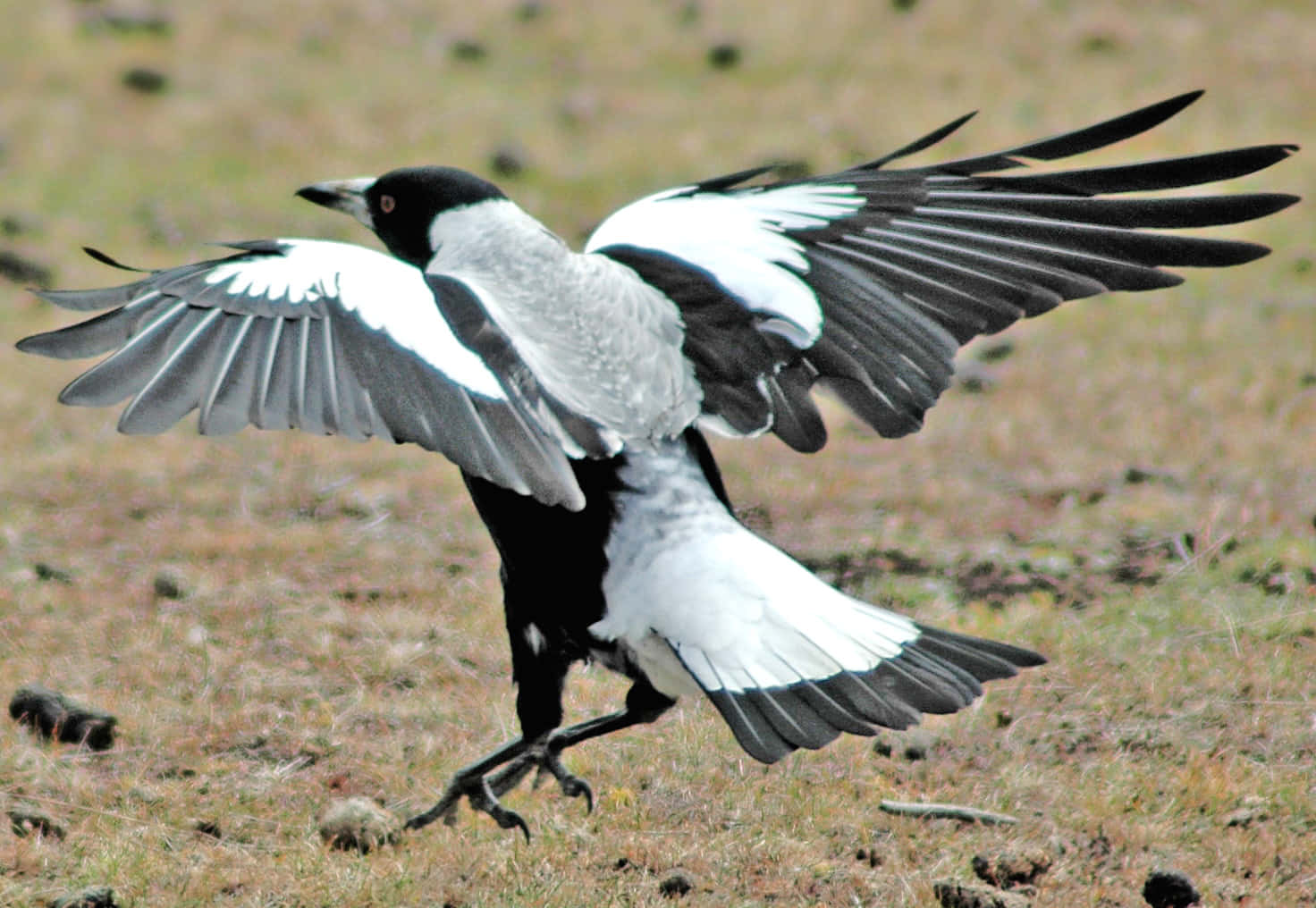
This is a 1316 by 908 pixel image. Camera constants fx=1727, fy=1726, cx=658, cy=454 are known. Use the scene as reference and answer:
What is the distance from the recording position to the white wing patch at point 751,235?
13.1 ft

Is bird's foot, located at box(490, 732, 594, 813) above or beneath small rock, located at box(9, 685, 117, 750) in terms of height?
above

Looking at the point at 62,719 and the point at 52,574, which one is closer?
the point at 62,719

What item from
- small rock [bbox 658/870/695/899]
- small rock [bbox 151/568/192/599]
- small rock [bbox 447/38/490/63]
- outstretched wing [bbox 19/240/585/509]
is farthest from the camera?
small rock [bbox 447/38/490/63]

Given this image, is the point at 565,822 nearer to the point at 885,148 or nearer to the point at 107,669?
the point at 107,669

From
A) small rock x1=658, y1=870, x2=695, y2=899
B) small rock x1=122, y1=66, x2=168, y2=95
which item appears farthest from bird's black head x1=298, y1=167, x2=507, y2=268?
small rock x1=122, y1=66, x2=168, y2=95

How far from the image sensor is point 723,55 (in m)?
11.4

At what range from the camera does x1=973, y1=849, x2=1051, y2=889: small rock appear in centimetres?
368

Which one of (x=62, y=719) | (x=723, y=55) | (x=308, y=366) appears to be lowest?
(x=62, y=719)

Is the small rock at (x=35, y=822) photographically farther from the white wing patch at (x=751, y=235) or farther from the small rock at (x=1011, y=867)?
the small rock at (x=1011, y=867)

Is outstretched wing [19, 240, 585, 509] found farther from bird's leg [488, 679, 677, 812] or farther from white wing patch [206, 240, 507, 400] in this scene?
bird's leg [488, 679, 677, 812]

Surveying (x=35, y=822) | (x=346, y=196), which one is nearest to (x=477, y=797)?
(x=35, y=822)

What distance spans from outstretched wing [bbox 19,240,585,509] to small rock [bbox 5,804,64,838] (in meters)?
1.14

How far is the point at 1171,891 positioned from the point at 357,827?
69.6 inches

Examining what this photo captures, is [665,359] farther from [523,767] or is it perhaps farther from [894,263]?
[523,767]
